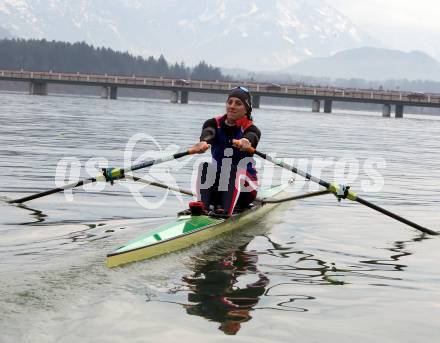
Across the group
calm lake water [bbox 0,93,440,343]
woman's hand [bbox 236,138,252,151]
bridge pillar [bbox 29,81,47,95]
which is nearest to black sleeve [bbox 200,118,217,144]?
woman's hand [bbox 236,138,252,151]

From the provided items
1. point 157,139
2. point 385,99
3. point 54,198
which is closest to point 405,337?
point 54,198

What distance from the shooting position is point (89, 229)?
13500 millimetres

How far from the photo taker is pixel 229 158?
1418cm

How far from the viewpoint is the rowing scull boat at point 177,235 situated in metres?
10.1

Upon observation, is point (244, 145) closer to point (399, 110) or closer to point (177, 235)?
point (177, 235)

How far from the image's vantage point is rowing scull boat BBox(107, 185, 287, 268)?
33.2ft

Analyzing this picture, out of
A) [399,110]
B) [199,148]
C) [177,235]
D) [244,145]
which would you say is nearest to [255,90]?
[399,110]

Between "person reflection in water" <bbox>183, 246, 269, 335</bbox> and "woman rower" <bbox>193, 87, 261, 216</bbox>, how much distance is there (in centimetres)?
198

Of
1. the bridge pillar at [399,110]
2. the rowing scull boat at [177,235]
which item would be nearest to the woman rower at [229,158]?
the rowing scull boat at [177,235]

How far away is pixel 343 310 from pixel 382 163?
80.3 feet

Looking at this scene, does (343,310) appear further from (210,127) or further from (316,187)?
(316,187)

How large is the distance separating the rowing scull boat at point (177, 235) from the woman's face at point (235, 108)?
1757 millimetres

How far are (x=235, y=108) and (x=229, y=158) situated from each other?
91 cm

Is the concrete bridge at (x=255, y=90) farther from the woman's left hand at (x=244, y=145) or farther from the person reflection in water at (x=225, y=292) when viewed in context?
the person reflection in water at (x=225, y=292)
